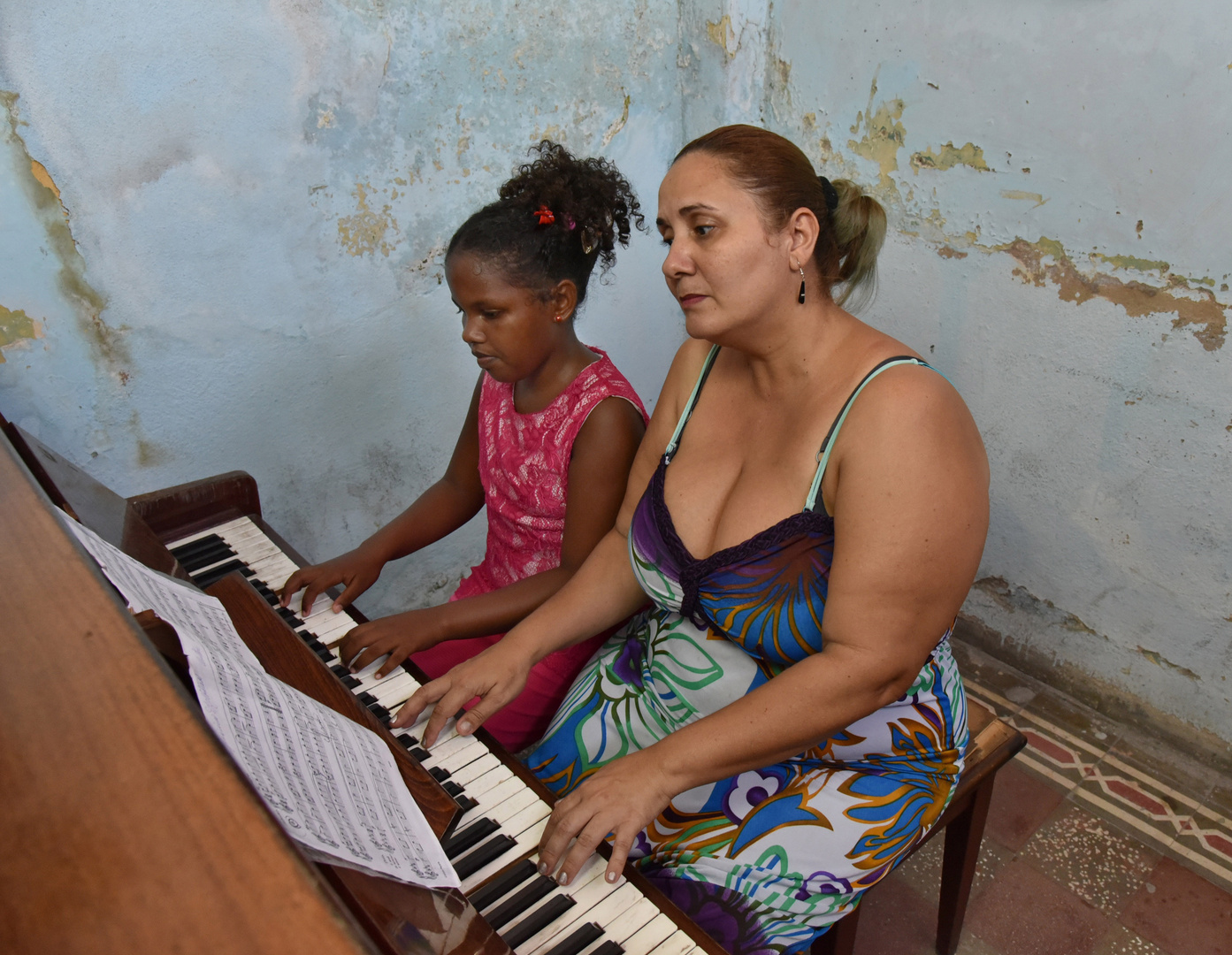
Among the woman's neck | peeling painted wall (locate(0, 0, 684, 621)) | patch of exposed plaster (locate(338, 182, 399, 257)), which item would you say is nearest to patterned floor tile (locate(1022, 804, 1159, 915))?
the woman's neck

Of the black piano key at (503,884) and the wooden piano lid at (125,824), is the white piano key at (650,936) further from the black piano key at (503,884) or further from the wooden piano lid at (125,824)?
the wooden piano lid at (125,824)

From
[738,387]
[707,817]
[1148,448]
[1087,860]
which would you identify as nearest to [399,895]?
[707,817]

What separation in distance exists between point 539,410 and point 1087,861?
1804mm

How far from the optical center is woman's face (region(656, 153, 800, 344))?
1.48 metres

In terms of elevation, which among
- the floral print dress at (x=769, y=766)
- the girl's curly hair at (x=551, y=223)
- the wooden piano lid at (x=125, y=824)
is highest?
the girl's curly hair at (x=551, y=223)

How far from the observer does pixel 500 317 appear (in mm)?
1922

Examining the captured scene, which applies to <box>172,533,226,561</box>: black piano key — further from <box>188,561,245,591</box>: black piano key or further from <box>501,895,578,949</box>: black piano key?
<box>501,895,578,949</box>: black piano key

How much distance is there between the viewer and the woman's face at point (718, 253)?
58.1 inches

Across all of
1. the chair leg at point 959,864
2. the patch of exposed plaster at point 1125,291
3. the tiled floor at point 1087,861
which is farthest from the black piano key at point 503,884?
the patch of exposed plaster at point 1125,291

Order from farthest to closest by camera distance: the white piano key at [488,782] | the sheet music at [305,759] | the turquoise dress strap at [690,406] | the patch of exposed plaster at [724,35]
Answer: the patch of exposed plaster at [724,35], the turquoise dress strap at [690,406], the white piano key at [488,782], the sheet music at [305,759]

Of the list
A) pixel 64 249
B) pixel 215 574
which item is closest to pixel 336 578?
pixel 215 574

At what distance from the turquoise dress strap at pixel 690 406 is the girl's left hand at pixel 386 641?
22.4 inches

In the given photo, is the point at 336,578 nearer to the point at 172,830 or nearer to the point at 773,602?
the point at 773,602

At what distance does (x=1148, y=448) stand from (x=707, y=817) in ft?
5.65
